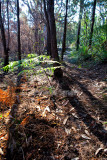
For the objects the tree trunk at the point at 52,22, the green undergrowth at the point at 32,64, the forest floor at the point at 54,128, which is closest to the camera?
the forest floor at the point at 54,128

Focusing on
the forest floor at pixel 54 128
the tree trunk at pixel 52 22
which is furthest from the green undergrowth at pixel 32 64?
the tree trunk at pixel 52 22

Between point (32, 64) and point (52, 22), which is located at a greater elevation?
point (52, 22)

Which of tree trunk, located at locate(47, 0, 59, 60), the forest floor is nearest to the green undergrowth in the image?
the forest floor

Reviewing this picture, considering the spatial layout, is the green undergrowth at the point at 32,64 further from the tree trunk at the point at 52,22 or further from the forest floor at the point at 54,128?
the tree trunk at the point at 52,22

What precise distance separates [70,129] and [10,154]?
99 cm

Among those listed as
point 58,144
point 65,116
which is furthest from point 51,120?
point 58,144

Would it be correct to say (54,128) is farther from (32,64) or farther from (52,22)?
(52,22)

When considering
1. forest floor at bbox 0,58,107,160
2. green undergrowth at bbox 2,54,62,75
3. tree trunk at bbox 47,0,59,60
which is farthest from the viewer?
tree trunk at bbox 47,0,59,60

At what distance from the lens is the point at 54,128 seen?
1.99 metres

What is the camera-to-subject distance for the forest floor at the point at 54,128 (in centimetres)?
157

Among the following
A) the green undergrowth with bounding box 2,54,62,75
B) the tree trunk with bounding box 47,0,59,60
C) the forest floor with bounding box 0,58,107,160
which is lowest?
the forest floor with bounding box 0,58,107,160

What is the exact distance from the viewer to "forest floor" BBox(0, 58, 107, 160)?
1.57m

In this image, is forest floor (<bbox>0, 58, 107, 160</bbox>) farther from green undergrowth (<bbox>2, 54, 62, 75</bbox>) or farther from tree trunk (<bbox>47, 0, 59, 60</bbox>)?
tree trunk (<bbox>47, 0, 59, 60</bbox>)

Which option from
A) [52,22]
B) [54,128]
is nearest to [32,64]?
[54,128]
